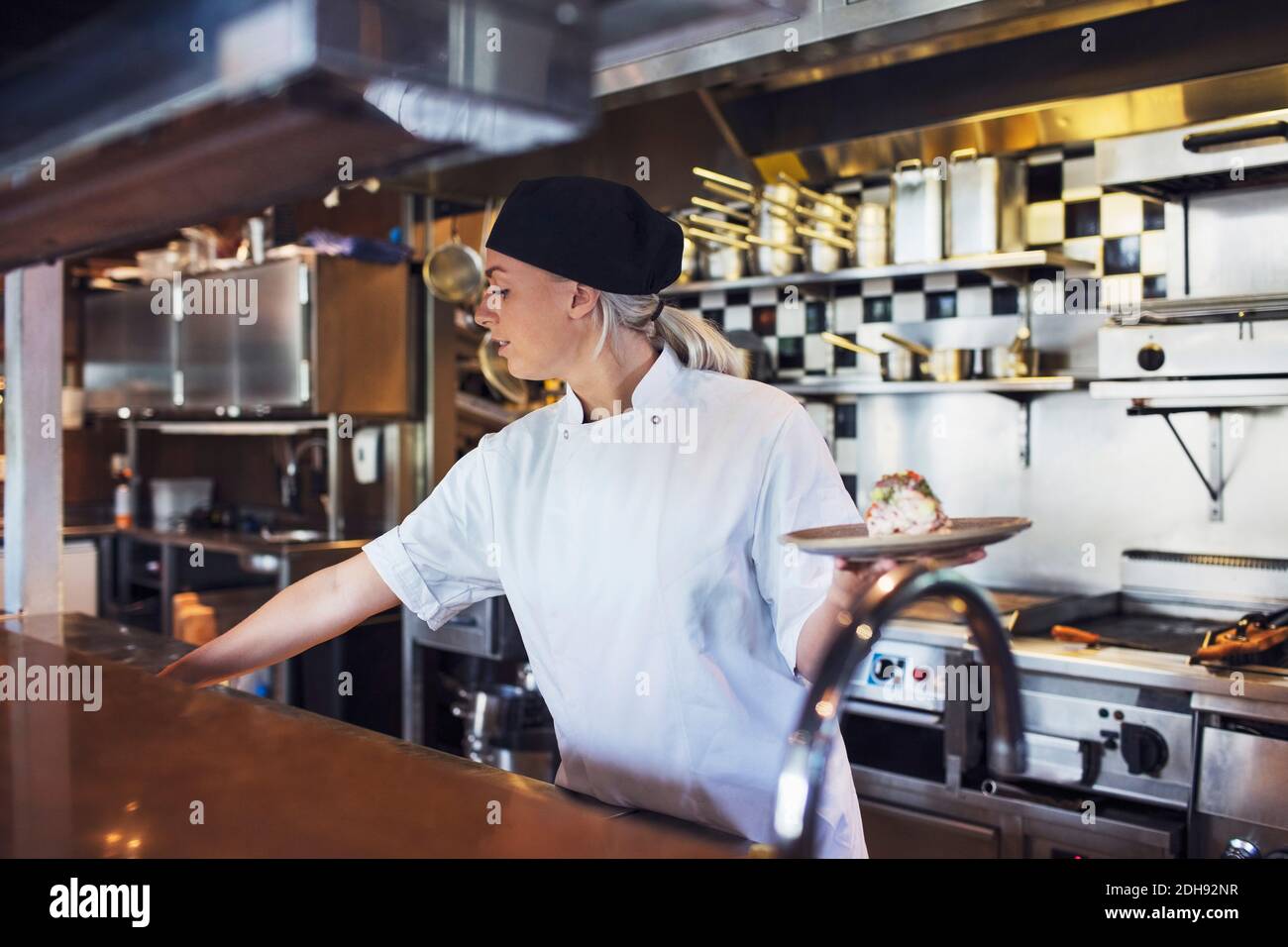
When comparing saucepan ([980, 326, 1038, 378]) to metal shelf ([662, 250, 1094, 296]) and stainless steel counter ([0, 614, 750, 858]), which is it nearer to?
metal shelf ([662, 250, 1094, 296])

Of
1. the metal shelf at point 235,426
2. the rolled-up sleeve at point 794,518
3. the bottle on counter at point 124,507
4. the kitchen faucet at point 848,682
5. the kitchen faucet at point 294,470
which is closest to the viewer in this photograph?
the kitchen faucet at point 848,682

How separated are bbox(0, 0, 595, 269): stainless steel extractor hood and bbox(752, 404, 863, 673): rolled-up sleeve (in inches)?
21.9

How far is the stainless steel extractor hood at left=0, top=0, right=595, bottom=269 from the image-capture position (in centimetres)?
102

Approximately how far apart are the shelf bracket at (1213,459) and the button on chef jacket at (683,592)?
199 cm

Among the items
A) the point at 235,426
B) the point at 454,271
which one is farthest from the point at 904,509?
the point at 235,426

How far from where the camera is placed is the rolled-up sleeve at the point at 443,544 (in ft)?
6.01

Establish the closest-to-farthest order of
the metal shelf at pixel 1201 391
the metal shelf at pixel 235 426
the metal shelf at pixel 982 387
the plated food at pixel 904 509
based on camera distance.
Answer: the plated food at pixel 904 509
the metal shelf at pixel 1201 391
the metal shelf at pixel 982 387
the metal shelf at pixel 235 426

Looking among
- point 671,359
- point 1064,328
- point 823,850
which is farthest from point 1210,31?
point 823,850

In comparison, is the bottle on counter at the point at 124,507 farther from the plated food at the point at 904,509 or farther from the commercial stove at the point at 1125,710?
the plated food at the point at 904,509

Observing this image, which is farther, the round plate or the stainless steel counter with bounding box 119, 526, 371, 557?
the stainless steel counter with bounding box 119, 526, 371, 557

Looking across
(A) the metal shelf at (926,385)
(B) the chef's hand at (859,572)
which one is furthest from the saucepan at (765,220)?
(B) the chef's hand at (859,572)

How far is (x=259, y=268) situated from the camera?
504 centimetres

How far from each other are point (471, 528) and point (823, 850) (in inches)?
28.1

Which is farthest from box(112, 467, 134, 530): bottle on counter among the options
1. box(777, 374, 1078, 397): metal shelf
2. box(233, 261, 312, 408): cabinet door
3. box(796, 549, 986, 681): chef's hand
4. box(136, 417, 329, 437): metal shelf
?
box(796, 549, 986, 681): chef's hand
